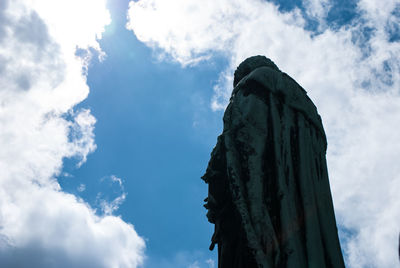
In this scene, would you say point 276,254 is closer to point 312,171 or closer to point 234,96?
point 312,171

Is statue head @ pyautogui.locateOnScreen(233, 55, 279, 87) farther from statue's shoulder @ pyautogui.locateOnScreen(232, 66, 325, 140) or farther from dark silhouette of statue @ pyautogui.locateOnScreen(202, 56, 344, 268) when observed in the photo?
statue's shoulder @ pyautogui.locateOnScreen(232, 66, 325, 140)

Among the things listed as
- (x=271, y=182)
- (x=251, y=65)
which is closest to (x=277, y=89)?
(x=251, y=65)

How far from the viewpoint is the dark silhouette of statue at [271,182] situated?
601 centimetres

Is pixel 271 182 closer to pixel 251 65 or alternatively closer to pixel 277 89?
pixel 277 89

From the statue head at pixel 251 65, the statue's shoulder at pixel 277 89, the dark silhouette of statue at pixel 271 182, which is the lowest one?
the dark silhouette of statue at pixel 271 182

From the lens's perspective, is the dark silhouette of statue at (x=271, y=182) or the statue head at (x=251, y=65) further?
the statue head at (x=251, y=65)

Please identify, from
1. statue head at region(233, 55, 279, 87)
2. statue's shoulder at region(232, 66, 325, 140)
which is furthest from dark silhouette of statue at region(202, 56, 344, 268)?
statue head at region(233, 55, 279, 87)

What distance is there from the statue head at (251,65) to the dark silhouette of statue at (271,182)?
232 millimetres

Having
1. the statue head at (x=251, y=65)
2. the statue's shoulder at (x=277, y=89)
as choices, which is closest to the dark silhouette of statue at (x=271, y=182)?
the statue's shoulder at (x=277, y=89)

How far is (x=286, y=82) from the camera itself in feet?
25.7

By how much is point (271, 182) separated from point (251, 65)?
2911 mm

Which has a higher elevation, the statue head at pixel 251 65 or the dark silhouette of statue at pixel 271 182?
the statue head at pixel 251 65

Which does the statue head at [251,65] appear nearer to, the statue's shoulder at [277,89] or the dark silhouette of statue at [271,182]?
the dark silhouette of statue at [271,182]

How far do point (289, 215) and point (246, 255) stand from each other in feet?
2.96
